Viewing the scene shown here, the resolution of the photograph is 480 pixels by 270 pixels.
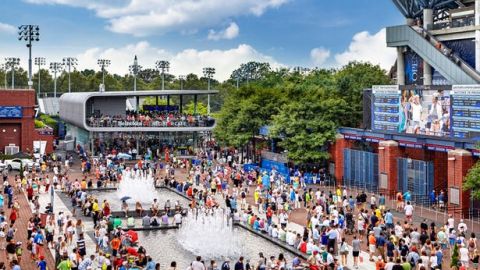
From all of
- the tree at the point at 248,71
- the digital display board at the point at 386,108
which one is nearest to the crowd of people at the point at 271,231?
the digital display board at the point at 386,108

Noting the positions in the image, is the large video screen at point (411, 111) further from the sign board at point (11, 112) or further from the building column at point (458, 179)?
the sign board at point (11, 112)

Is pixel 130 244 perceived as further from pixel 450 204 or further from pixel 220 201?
pixel 450 204

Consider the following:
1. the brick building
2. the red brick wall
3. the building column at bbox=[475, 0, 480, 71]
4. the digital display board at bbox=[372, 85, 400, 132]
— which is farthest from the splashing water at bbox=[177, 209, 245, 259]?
the red brick wall

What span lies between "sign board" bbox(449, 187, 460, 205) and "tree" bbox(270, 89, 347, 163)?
14.7 metres

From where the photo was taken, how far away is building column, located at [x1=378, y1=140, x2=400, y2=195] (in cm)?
4678

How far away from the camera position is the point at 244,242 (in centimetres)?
3086

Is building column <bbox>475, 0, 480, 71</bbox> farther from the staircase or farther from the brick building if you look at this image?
the brick building

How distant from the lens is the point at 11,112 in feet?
225

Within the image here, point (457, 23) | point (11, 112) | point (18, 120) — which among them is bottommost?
point (18, 120)

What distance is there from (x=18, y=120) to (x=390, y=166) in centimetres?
3981

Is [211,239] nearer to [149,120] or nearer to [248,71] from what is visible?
[149,120]

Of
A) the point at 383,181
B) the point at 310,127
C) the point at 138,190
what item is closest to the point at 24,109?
the point at 138,190

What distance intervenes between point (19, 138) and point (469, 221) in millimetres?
47712

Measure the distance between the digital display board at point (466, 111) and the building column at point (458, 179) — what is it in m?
1.18
